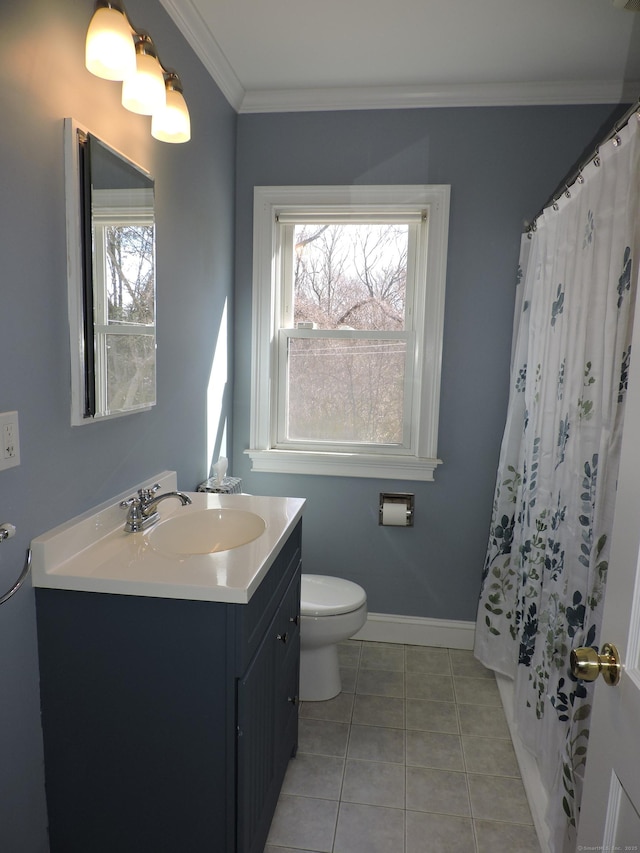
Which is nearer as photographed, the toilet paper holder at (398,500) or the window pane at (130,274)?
the window pane at (130,274)

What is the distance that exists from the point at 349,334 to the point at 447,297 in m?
0.48

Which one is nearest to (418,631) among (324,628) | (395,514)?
(395,514)

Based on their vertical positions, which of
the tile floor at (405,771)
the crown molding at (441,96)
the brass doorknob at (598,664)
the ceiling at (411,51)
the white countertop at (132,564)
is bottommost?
the tile floor at (405,771)

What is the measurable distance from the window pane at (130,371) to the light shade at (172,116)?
0.59 m

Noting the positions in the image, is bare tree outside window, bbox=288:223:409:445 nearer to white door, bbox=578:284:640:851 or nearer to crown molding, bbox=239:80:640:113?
crown molding, bbox=239:80:640:113

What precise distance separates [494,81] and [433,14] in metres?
0.57

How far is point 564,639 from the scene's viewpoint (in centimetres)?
166

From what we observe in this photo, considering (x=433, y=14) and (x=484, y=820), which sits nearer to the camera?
(x=484, y=820)

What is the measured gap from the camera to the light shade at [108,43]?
1289 mm

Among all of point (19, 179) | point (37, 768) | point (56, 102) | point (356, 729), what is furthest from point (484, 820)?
point (56, 102)

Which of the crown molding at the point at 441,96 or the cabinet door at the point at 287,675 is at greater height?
the crown molding at the point at 441,96

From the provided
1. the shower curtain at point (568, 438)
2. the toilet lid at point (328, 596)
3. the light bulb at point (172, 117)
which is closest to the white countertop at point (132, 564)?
the toilet lid at point (328, 596)

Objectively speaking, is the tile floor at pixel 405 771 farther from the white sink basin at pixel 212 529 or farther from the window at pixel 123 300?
the window at pixel 123 300

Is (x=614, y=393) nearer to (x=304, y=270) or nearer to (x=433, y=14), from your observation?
(x=433, y=14)
